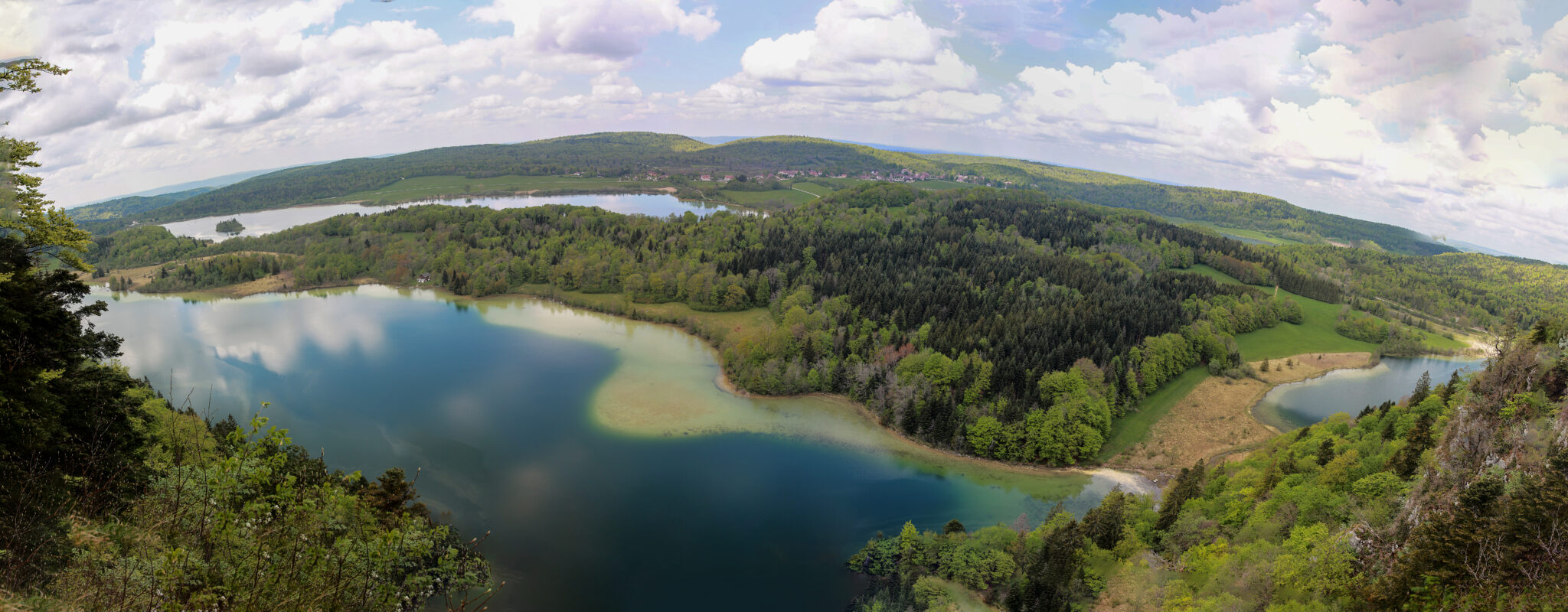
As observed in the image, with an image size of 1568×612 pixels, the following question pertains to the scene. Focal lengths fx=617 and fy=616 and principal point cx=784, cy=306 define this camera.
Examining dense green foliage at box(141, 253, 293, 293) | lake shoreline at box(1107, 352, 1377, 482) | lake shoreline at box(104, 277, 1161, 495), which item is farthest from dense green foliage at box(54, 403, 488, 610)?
dense green foliage at box(141, 253, 293, 293)

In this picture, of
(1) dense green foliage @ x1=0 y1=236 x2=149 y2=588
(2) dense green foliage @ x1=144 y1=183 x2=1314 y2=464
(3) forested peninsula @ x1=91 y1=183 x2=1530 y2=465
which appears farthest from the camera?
(3) forested peninsula @ x1=91 y1=183 x2=1530 y2=465

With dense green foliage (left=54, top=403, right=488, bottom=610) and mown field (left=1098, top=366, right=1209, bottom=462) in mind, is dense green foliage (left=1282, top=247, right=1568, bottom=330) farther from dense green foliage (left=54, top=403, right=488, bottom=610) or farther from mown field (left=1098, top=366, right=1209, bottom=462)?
dense green foliage (left=54, top=403, right=488, bottom=610)

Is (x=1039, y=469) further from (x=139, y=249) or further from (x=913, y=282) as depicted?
(x=139, y=249)

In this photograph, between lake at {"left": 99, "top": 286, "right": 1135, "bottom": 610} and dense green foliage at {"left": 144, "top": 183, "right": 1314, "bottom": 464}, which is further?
dense green foliage at {"left": 144, "top": 183, "right": 1314, "bottom": 464}

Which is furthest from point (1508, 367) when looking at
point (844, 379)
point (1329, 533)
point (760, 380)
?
point (760, 380)

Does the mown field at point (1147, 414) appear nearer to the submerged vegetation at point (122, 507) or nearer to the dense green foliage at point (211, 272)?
the submerged vegetation at point (122, 507)

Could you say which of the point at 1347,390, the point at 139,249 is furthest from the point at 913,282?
the point at 139,249

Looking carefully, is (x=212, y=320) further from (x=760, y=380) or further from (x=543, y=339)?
(x=760, y=380)

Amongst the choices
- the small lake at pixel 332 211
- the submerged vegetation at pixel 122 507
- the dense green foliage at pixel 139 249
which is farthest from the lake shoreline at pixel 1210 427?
the dense green foliage at pixel 139 249
